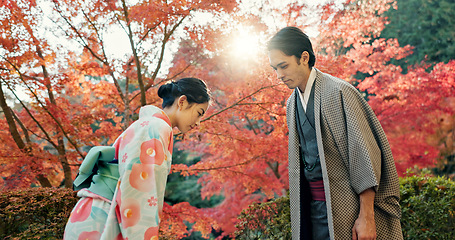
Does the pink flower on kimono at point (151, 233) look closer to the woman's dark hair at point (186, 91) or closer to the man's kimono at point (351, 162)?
the woman's dark hair at point (186, 91)

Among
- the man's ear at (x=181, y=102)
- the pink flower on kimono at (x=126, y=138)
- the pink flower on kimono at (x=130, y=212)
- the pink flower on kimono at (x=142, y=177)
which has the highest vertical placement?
the man's ear at (x=181, y=102)

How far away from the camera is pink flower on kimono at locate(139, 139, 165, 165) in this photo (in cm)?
141

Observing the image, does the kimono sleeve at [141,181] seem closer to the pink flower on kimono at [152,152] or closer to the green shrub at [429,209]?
the pink flower on kimono at [152,152]

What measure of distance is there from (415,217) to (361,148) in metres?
2.29

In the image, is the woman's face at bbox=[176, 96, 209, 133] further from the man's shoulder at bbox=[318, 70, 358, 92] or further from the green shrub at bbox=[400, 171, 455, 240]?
the green shrub at bbox=[400, 171, 455, 240]

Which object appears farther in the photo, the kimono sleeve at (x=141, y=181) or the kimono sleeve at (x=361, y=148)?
the kimono sleeve at (x=361, y=148)

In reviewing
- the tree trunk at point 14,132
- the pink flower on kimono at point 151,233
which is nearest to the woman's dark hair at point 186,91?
the pink flower on kimono at point 151,233

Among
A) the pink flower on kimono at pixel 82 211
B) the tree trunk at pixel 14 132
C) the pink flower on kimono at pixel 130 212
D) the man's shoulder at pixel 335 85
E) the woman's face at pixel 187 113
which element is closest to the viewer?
the pink flower on kimono at pixel 130 212

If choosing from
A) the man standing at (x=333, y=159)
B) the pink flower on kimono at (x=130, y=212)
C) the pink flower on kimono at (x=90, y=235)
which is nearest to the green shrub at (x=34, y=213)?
the pink flower on kimono at (x=90, y=235)

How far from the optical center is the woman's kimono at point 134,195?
1.35 meters

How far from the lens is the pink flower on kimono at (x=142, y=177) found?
4.52 ft

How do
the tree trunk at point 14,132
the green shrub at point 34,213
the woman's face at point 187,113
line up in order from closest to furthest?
the woman's face at point 187,113 < the green shrub at point 34,213 < the tree trunk at point 14,132

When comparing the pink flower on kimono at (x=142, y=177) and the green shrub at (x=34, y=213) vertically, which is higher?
the pink flower on kimono at (x=142, y=177)

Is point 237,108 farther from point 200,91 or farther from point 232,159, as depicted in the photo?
point 200,91
